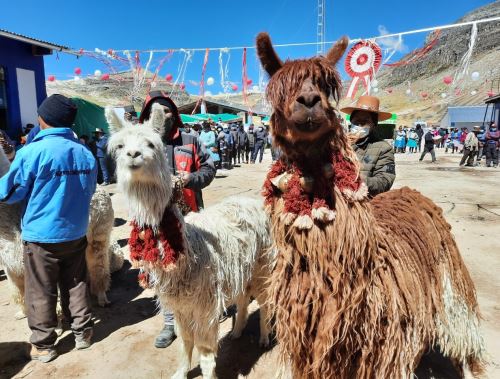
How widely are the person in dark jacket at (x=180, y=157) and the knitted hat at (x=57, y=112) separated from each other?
0.63 meters

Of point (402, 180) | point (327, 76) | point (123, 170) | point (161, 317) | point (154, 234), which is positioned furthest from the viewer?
point (402, 180)

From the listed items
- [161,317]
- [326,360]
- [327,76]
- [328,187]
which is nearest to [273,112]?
[327,76]

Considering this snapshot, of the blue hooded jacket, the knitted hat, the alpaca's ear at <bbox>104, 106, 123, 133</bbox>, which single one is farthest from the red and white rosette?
the alpaca's ear at <bbox>104, 106, 123, 133</bbox>

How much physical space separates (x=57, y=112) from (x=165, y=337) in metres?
2.04

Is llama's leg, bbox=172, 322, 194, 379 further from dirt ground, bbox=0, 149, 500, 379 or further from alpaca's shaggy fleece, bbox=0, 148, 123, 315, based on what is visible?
alpaca's shaggy fleece, bbox=0, 148, 123, 315

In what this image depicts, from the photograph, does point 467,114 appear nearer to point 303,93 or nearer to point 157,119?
point 157,119

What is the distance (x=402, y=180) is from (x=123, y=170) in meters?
11.3

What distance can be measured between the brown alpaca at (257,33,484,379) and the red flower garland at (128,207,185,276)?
77 cm

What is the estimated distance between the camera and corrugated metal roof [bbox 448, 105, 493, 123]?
3147 centimetres

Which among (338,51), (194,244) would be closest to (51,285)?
(194,244)

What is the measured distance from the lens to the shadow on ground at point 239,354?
8.82ft

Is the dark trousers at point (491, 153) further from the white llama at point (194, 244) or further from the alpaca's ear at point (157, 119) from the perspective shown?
the alpaca's ear at point (157, 119)

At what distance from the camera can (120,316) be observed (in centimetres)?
348

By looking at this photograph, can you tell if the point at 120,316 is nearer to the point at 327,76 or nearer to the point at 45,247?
the point at 45,247
